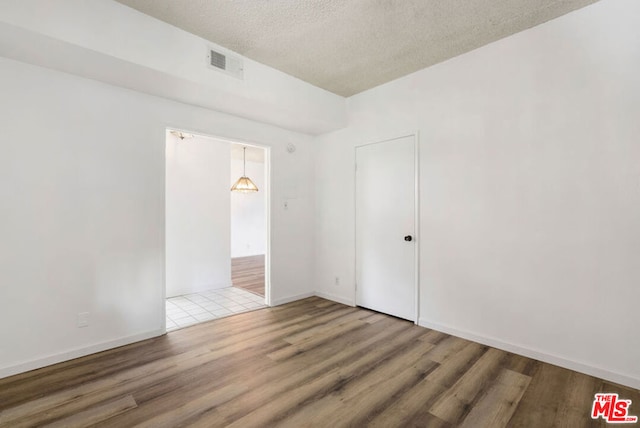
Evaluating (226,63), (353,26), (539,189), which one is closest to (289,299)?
(226,63)

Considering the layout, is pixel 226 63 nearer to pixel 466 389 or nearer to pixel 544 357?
pixel 466 389

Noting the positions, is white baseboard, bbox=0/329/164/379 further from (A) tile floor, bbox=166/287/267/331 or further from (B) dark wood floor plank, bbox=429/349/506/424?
(B) dark wood floor plank, bbox=429/349/506/424

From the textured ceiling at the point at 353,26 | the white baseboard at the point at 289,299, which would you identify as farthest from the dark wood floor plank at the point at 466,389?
the textured ceiling at the point at 353,26

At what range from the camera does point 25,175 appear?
92.6 inches

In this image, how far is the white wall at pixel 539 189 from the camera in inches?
85.4

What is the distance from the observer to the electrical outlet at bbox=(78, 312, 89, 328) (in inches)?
101

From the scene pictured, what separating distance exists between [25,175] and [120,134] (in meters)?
0.80

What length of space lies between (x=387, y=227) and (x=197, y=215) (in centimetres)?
322

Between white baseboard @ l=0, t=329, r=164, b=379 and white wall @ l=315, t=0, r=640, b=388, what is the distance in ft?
10.2

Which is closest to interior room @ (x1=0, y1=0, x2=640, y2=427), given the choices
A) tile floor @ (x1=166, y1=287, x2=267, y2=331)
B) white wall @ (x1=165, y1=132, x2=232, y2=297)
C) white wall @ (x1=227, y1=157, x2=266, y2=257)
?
tile floor @ (x1=166, y1=287, x2=267, y2=331)

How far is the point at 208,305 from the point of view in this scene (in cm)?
405

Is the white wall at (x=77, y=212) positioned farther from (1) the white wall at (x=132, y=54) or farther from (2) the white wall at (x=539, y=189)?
(2) the white wall at (x=539, y=189)

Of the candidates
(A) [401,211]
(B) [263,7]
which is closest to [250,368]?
(A) [401,211]

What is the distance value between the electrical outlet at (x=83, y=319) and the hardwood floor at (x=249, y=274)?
7.59ft
